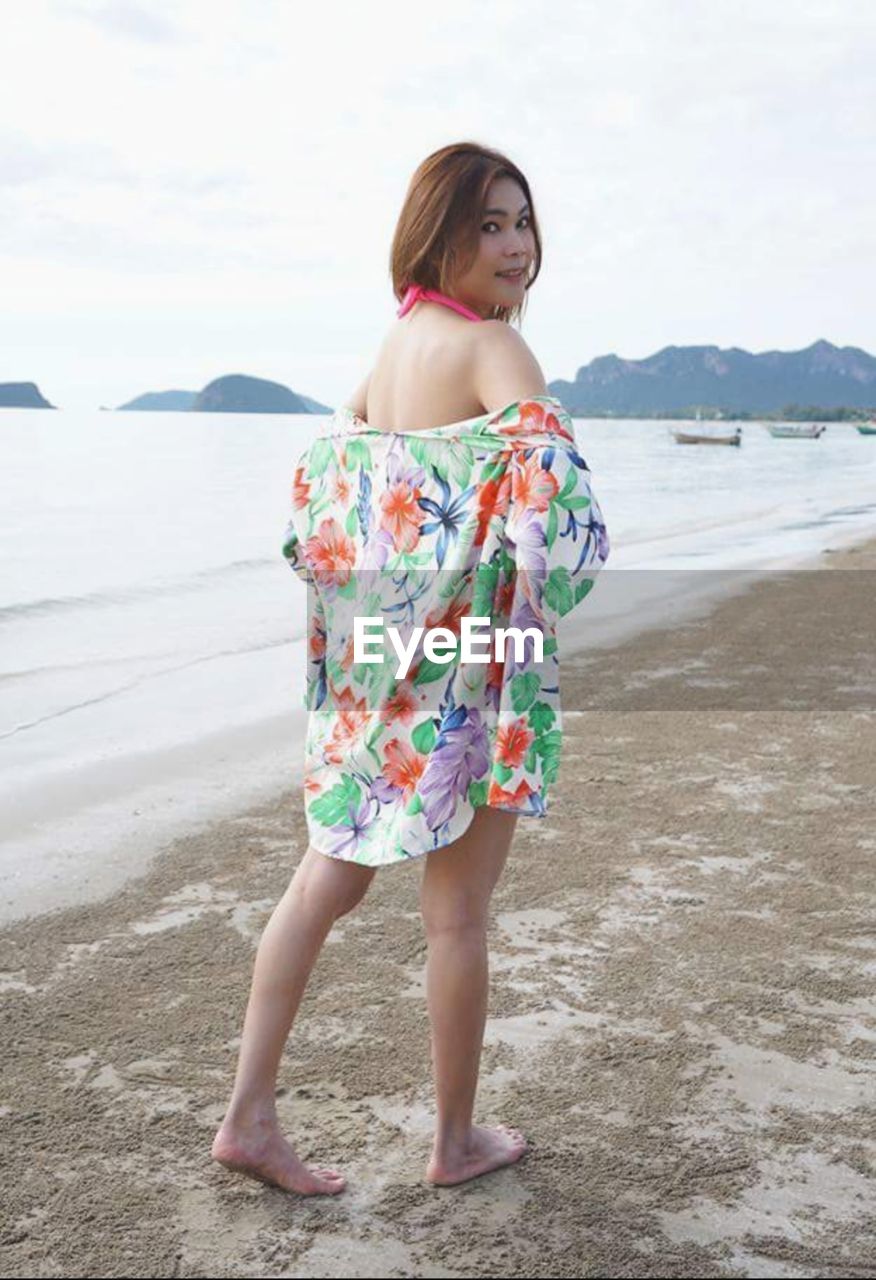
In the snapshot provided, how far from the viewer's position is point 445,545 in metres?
2.24

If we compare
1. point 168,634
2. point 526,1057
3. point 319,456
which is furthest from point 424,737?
point 168,634

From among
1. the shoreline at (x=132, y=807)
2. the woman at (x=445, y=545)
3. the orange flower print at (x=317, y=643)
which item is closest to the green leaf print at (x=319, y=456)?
the woman at (x=445, y=545)

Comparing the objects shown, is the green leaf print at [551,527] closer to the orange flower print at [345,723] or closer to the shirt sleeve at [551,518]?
the shirt sleeve at [551,518]

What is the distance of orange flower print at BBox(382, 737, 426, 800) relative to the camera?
2270 mm

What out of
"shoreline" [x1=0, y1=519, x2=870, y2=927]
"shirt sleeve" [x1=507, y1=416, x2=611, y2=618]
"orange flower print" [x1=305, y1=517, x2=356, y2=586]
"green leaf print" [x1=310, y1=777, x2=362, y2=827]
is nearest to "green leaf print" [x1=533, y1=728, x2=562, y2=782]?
"shirt sleeve" [x1=507, y1=416, x2=611, y2=618]

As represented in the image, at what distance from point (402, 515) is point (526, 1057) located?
132cm

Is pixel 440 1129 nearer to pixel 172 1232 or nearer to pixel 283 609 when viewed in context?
pixel 172 1232

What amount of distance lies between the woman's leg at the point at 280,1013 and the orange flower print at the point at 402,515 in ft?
1.86

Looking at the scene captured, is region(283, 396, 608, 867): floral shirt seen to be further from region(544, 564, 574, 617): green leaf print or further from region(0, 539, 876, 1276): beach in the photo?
region(0, 539, 876, 1276): beach

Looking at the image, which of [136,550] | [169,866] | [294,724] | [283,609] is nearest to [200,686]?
[294,724]

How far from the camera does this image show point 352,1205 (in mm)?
2375

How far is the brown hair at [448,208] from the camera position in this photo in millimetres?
2287

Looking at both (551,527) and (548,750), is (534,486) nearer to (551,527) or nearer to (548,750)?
(551,527)

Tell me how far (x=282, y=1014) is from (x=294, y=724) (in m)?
4.00
